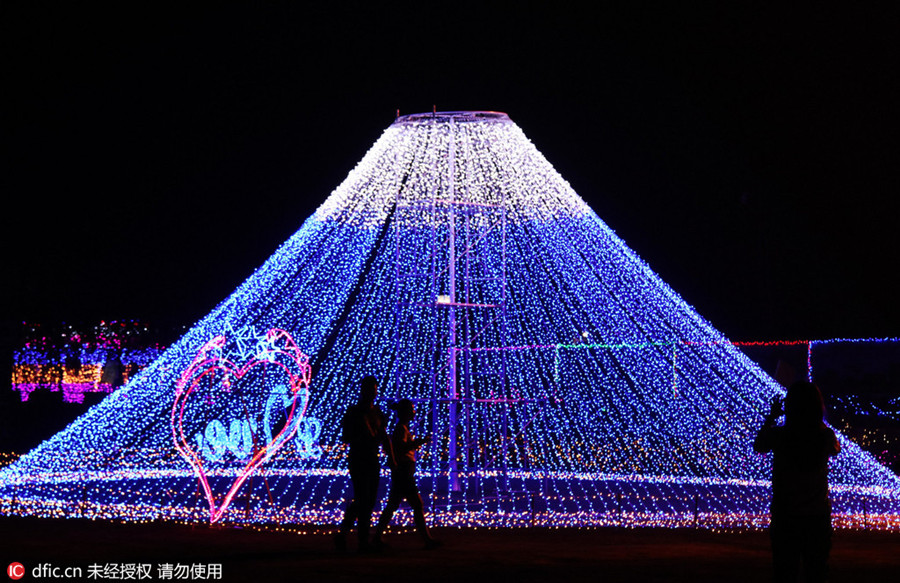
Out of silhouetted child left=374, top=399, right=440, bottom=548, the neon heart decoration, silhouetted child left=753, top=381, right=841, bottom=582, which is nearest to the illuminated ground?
silhouetted child left=374, top=399, right=440, bottom=548

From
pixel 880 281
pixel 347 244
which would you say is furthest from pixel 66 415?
pixel 880 281

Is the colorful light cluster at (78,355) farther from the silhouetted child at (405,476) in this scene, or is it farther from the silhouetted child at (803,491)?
the silhouetted child at (803,491)

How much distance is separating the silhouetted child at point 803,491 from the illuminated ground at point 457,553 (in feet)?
5.77

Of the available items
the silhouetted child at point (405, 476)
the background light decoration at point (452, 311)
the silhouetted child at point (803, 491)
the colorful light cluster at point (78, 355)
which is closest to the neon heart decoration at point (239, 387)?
the background light decoration at point (452, 311)

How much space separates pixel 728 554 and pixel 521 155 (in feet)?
20.8

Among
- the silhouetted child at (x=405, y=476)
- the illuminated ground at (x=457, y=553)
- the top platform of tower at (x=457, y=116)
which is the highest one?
the top platform of tower at (x=457, y=116)

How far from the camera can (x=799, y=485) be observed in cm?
639

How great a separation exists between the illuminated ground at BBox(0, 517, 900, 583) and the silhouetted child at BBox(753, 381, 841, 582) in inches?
69.2

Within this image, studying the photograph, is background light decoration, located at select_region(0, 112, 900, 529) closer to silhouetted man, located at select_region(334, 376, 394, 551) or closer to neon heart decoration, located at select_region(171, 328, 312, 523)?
neon heart decoration, located at select_region(171, 328, 312, 523)

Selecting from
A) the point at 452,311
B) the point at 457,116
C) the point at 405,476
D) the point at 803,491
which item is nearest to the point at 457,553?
the point at 405,476

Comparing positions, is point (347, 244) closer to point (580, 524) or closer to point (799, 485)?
point (580, 524)

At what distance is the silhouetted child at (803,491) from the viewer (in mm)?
6336

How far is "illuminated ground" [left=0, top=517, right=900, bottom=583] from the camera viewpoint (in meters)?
8.19

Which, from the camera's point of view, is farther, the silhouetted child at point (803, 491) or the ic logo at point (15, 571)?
the ic logo at point (15, 571)
